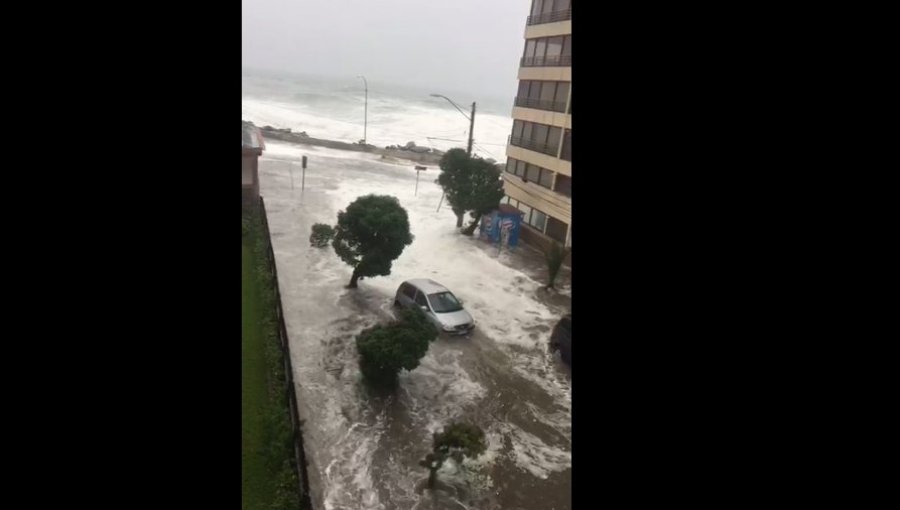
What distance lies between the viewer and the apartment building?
58.7 ft

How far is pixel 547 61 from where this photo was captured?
18453 millimetres

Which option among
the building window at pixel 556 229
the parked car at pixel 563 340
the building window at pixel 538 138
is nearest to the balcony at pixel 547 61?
the building window at pixel 538 138

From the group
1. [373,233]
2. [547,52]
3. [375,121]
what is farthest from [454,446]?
[375,121]

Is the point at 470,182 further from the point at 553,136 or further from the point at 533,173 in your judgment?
the point at 553,136

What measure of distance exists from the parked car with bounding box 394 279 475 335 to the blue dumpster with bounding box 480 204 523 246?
6.81 metres

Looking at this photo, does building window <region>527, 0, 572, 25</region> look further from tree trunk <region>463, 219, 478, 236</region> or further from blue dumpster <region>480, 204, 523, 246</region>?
tree trunk <region>463, 219, 478, 236</region>

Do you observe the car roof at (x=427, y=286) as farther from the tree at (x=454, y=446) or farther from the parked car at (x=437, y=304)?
the tree at (x=454, y=446)
